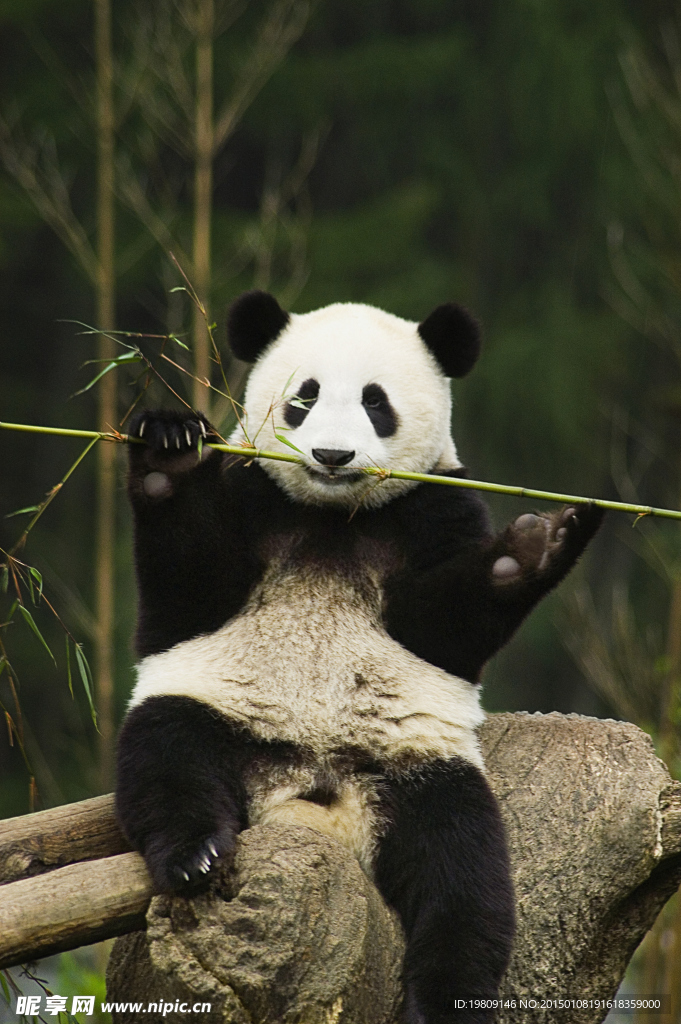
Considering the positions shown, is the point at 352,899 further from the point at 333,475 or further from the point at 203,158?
the point at 203,158

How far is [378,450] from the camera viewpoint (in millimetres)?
2719

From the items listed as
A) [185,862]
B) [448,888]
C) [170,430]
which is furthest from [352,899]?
[170,430]

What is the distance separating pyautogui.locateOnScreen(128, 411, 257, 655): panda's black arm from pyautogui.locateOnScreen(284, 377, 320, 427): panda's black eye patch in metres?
0.22

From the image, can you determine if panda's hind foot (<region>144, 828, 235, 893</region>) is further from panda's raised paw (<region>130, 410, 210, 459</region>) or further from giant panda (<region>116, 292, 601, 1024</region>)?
panda's raised paw (<region>130, 410, 210, 459</region>)

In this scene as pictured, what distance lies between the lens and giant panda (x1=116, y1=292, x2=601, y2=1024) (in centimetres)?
238

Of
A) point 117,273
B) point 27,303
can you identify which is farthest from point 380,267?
point 27,303

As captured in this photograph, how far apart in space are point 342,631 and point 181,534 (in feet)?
1.49

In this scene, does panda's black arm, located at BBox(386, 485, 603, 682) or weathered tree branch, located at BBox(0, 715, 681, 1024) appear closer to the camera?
weathered tree branch, located at BBox(0, 715, 681, 1024)

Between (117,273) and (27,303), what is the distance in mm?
1991

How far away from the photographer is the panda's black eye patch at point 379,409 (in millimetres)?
2826

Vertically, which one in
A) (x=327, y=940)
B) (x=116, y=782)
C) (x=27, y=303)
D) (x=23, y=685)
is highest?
(x=27, y=303)

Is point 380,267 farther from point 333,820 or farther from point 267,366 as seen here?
point 333,820

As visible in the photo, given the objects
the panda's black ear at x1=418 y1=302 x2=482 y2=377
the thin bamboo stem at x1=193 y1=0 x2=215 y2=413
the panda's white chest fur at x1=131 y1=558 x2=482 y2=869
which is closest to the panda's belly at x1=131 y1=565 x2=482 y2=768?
the panda's white chest fur at x1=131 y1=558 x2=482 y2=869

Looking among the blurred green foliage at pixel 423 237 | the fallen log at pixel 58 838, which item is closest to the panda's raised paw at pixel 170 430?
the fallen log at pixel 58 838
